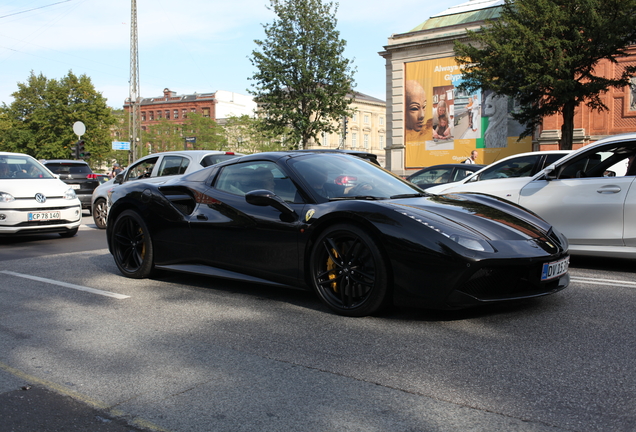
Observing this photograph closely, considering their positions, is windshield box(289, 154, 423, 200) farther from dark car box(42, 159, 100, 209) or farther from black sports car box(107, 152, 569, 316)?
dark car box(42, 159, 100, 209)

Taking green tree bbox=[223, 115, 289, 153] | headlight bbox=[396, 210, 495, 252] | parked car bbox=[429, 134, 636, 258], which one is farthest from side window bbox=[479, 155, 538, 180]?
green tree bbox=[223, 115, 289, 153]

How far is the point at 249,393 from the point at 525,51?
1866cm

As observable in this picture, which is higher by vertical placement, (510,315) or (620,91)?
(620,91)

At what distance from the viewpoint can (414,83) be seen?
114 ft

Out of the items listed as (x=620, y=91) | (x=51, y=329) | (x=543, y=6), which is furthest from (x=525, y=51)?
(x=51, y=329)

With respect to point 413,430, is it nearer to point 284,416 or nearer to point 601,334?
point 284,416

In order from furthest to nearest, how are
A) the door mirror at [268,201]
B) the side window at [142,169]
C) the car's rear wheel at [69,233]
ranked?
1. the side window at [142,169]
2. the car's rear wheel at [69,233]
3. the door mirror at [268,201]

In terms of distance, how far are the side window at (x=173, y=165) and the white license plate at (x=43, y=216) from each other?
1.92m

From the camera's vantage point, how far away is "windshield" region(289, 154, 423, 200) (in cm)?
475

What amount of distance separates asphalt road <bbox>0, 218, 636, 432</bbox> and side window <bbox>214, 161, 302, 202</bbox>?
3.11 feet

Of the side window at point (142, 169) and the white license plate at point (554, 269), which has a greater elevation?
the side window at point (142, 169)

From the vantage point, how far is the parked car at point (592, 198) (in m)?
6.14

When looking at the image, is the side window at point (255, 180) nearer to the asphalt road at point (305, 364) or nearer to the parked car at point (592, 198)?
the asphalt road at point (305, 364)

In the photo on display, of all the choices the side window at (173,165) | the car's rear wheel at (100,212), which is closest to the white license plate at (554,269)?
the side window at (173,165)
